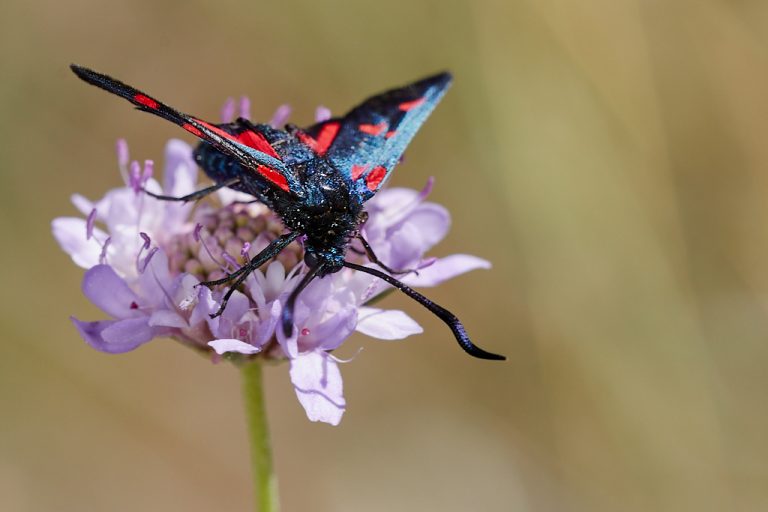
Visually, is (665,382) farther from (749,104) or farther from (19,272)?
(19,272)

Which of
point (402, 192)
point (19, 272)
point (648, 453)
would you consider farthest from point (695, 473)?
point (19, 272)

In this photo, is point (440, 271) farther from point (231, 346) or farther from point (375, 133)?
point (231, 346)

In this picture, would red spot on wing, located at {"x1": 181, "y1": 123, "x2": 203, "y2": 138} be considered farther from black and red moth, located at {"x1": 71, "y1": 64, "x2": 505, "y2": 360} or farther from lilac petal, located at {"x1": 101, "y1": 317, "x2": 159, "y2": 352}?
lilac petal, located at {"x1": 101, "y1": 317, "x2": 159, "y2": 352}

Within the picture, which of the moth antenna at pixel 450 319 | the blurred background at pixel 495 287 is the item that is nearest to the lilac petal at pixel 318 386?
the moth antenna at pixel 450 319

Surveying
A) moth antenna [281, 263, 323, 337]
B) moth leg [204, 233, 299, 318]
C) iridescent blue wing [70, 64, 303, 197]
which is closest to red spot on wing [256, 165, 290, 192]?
iridescent blue wing [70, 64, 303, 197]

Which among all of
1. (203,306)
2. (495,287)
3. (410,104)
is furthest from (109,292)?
(495,287)

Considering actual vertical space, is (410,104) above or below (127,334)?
A: above
